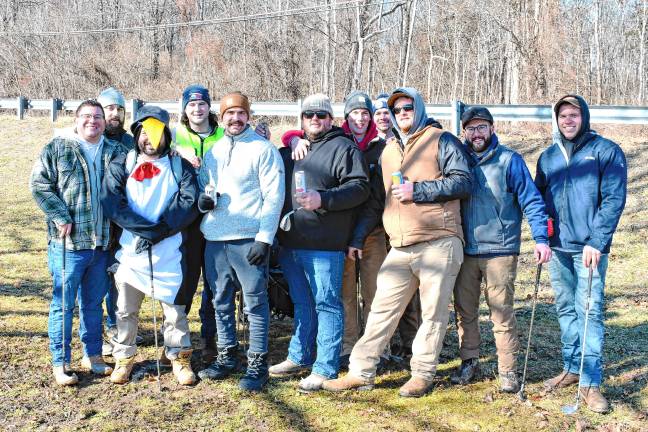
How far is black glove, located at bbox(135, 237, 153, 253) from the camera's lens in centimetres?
469

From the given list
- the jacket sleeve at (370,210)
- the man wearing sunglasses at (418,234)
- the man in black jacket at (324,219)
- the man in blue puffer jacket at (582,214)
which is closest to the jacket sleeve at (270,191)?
the man in black jacket at (324,219)

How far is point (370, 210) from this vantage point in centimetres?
488

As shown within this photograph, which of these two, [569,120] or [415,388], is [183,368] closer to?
[415,388]

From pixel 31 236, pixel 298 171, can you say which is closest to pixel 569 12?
pixel 31 236

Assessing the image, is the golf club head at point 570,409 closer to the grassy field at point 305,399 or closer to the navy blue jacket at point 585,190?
the grassy field at point 305,399

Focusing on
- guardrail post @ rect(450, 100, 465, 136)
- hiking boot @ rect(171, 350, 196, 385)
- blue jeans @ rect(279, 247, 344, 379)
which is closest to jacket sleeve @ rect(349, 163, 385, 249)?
blue jeans @ rect(279, 247, 344, 379)

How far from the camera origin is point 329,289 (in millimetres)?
4754

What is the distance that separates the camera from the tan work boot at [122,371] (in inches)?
190

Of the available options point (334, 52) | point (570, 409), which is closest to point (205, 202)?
point (570, 409)

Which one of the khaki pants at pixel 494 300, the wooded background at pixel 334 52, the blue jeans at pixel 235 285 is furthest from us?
the wooded background at pixel 334 52

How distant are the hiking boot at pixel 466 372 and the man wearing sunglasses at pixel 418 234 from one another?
0.31 meters

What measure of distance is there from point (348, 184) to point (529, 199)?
49.7 inches

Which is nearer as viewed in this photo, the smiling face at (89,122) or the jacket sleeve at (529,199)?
the jacket sleeve at (529,199)

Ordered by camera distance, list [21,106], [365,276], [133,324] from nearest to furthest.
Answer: [133,324], [365,276], [21,106]
